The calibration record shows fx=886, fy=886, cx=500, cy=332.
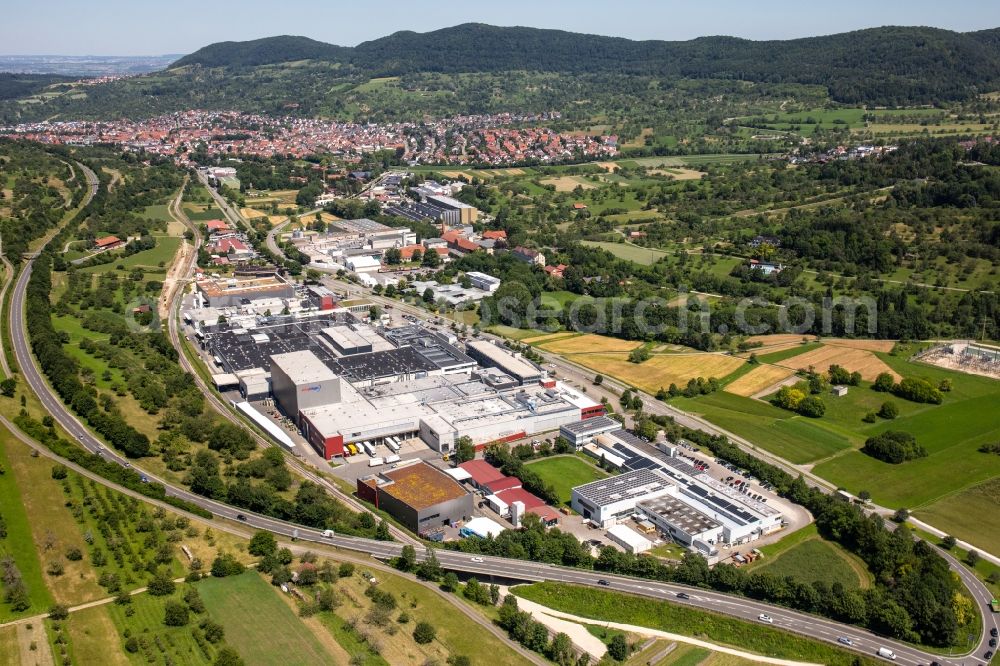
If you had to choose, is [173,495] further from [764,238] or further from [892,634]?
[764,238]

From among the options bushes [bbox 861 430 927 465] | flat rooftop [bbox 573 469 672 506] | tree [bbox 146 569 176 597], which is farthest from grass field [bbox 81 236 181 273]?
bushes [bbox 861 430 927 465]

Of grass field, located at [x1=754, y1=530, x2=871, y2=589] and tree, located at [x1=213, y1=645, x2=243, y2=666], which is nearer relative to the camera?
tree, located at [x1=213, y1=645, x2=243, y2=666]

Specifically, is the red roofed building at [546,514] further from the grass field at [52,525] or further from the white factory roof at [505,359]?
the grass field at [52,525]

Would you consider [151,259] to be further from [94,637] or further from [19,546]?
[94,637]

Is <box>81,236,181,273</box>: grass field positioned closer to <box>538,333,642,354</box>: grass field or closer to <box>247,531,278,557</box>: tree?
<box>538,333,642,354</box>: grass field

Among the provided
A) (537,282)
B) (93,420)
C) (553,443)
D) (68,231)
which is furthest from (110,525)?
(68,231)

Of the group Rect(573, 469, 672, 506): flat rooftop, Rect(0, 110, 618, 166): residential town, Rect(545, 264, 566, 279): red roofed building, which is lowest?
Rect(573, 469, 672, 506): flat rooftop

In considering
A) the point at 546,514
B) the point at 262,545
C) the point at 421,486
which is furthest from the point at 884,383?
the point at 262,545
